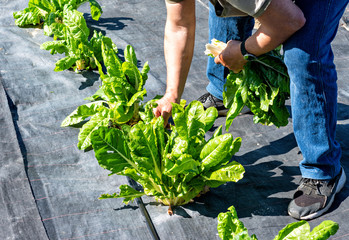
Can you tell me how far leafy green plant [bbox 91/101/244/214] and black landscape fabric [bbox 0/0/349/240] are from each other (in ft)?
0.41

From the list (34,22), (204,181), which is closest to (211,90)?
(204,181)

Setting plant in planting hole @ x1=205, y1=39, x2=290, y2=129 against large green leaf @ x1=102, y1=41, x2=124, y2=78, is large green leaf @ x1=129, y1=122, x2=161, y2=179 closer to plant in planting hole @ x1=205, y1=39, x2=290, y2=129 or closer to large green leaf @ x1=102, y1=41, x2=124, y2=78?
plant in planting hole @ x1=205, y1=39, x2=290, y2=129

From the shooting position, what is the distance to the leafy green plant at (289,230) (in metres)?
1.41

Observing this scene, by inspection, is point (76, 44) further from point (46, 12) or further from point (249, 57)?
point (249, 57)

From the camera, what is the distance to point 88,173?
86.0 inches

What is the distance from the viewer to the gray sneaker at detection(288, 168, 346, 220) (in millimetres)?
1963

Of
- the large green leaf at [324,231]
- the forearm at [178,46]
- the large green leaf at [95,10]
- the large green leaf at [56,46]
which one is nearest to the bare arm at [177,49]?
the forearm at [178,46]

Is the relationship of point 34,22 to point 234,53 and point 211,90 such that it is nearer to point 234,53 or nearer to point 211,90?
point 211,90

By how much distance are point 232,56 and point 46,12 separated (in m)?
1.88

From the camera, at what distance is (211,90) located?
270 centimetres

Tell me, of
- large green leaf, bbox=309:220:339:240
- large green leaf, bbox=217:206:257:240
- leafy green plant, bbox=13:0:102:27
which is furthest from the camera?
leafy green plant, bbox=13:0:102:27

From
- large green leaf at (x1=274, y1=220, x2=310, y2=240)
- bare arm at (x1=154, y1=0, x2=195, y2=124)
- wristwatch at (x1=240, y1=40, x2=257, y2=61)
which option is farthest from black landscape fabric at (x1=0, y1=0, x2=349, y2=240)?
wristwatch at (x1=240, y1=40, x2=257, y2=61)

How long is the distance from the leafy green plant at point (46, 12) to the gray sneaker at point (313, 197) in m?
2.14

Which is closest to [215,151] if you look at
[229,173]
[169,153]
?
[229,173]
